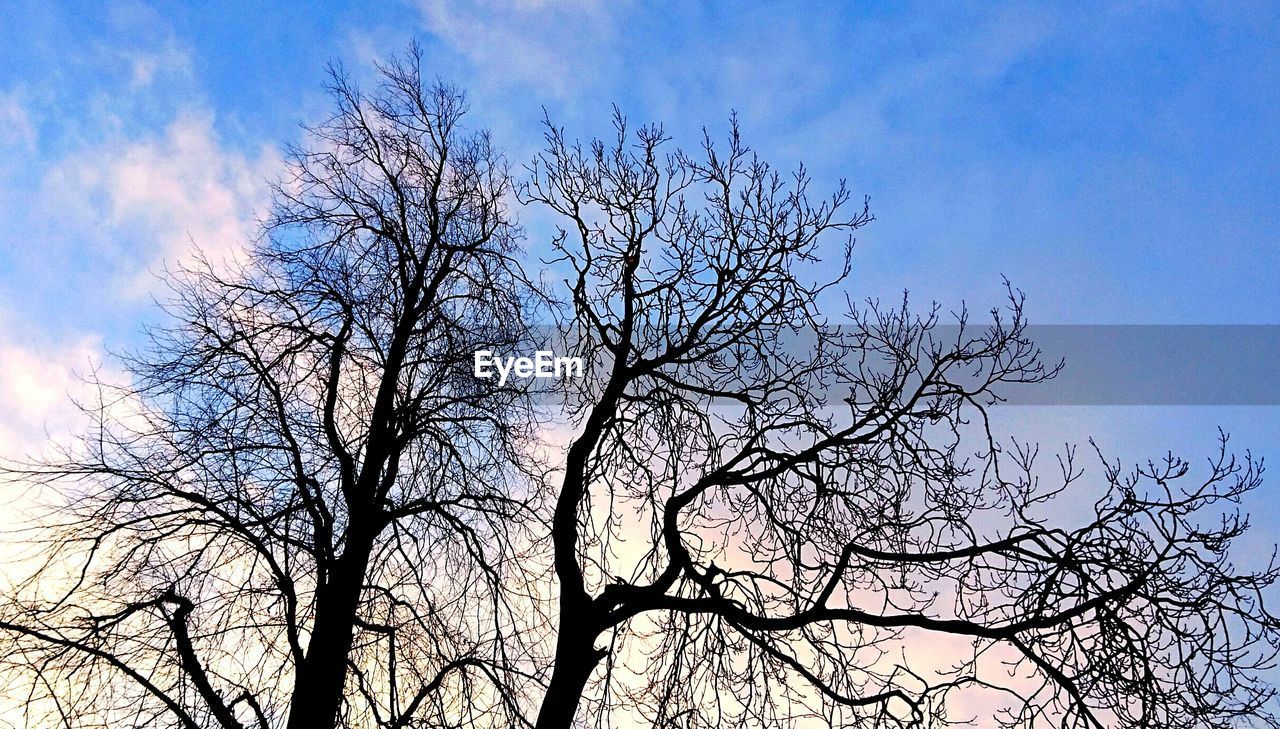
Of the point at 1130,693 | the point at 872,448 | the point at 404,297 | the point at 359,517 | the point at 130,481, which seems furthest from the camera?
the point at 404,297

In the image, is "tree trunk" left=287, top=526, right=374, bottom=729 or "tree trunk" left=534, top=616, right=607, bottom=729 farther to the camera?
"tree trunk" left=287, top=526, right=374, bottom=729

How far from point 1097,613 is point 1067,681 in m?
0.43

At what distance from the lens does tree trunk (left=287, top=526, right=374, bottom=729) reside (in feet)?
22.6

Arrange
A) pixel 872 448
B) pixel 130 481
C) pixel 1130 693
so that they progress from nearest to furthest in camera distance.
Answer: pixel 1130 693
pixel 872 448
pixel 130 481

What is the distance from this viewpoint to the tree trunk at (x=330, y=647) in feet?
22.6

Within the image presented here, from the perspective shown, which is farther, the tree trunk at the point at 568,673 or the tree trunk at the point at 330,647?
the tree trunk at the point at 330,647

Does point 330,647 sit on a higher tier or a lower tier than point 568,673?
higher

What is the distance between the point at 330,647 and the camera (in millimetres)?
7094

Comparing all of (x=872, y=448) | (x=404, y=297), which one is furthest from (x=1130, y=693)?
(x=404, y=297)

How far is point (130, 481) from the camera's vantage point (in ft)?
22.9

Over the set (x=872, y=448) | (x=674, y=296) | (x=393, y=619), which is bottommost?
(x=393, y=619)

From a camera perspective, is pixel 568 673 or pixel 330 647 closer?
pixel 568 673

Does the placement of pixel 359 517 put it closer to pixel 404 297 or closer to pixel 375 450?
pixel 375 450

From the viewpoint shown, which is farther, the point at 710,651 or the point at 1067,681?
the point at 710,651
